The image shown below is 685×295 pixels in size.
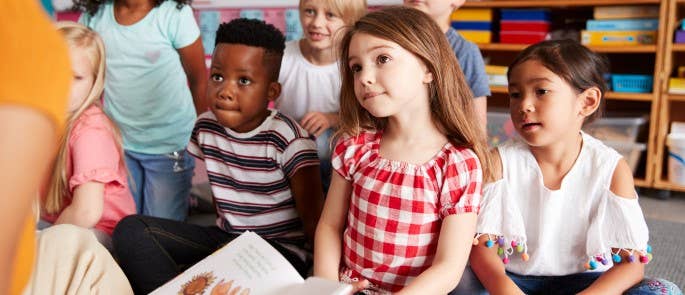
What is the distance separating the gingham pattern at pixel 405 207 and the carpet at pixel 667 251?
34.0 inches

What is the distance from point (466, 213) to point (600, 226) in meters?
0.24

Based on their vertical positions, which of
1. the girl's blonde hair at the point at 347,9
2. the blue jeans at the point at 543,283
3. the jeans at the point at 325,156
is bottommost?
the blue jeans at the point at 543,283

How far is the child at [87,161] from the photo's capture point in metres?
1.34

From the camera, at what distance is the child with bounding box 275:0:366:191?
148cm

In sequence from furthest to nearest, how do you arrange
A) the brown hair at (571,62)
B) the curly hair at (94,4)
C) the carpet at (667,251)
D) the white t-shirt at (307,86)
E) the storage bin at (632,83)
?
the storage bin at (632,83)
the curly hair at (94,4)
the carpet at (667,251)
the white t-shirt at (307,86)
the brown hair at (571,62)

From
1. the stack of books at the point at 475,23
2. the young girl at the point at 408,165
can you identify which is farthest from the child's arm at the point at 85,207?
the stack of books at the point at 475,23

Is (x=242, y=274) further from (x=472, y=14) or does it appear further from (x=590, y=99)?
(x=472, y=14)

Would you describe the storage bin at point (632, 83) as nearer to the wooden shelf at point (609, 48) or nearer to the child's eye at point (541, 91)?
the wooden shelf at point (609, 48)

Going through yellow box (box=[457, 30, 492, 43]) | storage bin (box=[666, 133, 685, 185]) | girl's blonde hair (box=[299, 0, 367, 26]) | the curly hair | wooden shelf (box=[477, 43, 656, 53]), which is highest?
the curly hair

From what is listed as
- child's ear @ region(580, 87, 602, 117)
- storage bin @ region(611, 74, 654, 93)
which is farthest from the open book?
storage bin @ region(611, 74, 654, 93)

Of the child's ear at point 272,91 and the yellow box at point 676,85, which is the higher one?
the child's ear at point 272,91

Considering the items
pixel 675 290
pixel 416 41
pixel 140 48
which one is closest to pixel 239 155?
pixel 416 41

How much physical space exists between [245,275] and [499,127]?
193 centimetres

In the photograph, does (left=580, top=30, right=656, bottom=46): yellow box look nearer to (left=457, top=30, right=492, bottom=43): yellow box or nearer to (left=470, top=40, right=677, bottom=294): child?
(left=457, top=30, right=492, bottom=43): yellow box
